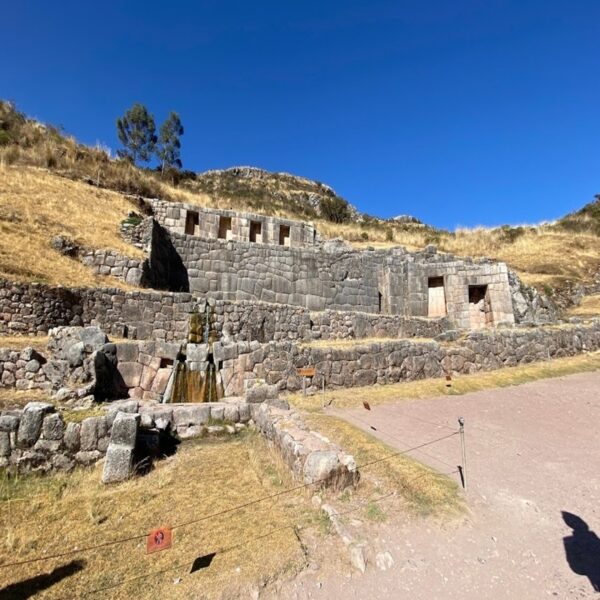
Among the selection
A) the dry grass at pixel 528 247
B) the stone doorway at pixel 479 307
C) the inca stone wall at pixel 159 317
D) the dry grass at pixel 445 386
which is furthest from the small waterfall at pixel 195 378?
the dry grass at pixel 528 247

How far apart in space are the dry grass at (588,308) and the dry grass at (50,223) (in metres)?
22.0

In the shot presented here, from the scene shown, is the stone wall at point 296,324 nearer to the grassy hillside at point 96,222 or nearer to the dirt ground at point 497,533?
the grassy hillside at point 96,222

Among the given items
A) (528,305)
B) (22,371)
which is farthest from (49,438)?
(528,305)

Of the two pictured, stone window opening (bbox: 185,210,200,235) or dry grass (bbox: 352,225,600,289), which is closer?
stone window opening (bbox: 185,210,200,235)

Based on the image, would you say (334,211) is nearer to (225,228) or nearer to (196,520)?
(225,228)

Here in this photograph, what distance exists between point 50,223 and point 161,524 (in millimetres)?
14398

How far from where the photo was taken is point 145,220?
1548 cm

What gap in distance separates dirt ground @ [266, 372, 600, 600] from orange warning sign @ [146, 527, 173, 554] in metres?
1.14

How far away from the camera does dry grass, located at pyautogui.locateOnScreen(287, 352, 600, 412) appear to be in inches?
345

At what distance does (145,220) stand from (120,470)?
12.7 m

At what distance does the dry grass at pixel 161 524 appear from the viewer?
296 cm

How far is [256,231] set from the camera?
1847cm

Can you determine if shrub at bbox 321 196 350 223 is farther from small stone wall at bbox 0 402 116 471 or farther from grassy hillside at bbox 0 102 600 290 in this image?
small stone wall at bbox 0 402 116 471

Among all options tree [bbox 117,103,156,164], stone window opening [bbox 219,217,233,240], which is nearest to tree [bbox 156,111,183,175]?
tree [bbox 117,103,156,164]
